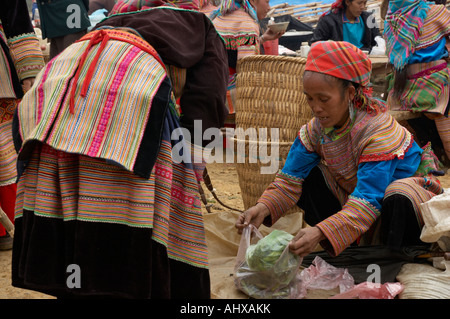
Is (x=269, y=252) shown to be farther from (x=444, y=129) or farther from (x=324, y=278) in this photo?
(x=444, y=129)

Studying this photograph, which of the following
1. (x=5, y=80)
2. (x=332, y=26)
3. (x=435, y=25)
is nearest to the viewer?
(x=5, y=80)

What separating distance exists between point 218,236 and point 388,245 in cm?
119

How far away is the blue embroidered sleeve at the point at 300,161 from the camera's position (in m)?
2.91

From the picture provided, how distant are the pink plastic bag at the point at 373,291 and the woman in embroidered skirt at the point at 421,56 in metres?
2.91

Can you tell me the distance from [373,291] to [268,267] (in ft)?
1.64

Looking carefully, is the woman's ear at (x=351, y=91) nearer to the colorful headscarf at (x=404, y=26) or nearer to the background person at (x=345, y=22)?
the colorful headscarf at (x=404, y=26)

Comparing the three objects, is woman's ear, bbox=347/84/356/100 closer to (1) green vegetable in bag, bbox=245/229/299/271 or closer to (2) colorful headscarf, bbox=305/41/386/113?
(2) colorful headscarf, bbox=305/41/386/113

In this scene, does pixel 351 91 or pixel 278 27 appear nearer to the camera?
pixel 351 91

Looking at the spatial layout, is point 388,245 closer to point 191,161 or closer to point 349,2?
point 191,161

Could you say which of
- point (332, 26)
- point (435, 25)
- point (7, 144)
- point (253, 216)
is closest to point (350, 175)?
point (253, 216)

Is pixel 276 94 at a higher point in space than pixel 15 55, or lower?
lower

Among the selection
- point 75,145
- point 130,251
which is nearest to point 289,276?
point 130,251

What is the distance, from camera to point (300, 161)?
293 cm
